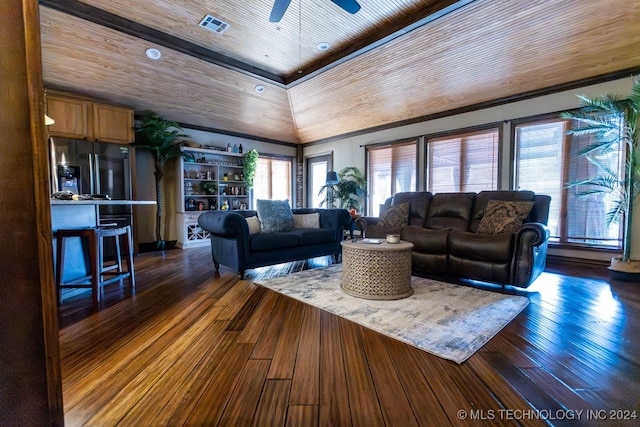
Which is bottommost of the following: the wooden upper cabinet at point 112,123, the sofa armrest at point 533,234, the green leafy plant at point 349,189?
the sofa armrest at point 533,234

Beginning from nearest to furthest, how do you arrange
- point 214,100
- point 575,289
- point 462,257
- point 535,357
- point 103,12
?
point 535,357, point 575,289, point 462,257, point 103,12, point 214,100

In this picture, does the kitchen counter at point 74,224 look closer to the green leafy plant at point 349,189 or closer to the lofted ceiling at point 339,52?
the lofted ceiling at point 339,52

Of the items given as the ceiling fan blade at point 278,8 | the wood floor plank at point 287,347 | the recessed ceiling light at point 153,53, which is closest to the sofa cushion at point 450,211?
the wood floor plank at point 287,347

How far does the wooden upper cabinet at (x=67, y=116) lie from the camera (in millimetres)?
4027

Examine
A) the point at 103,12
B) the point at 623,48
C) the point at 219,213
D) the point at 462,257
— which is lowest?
the point at 462,257

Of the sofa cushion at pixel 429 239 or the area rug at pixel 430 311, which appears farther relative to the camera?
the sofa cushion at pixel 429 239

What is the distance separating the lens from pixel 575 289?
287 centimetres

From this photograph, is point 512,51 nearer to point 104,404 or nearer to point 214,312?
point 214,312

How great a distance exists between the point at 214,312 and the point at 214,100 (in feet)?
14.2

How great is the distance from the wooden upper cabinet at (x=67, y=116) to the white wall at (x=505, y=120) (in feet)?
15.6

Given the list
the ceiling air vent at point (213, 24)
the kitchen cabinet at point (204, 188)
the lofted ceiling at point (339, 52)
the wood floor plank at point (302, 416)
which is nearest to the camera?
the wood floor plank at point (302, 416)

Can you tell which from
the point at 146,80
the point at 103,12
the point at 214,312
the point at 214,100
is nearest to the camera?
the point at 214,312

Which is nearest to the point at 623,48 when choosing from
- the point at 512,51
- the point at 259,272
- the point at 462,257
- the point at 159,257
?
the point at 512,51

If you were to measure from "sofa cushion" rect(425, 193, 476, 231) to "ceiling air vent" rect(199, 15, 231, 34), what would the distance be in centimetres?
367
